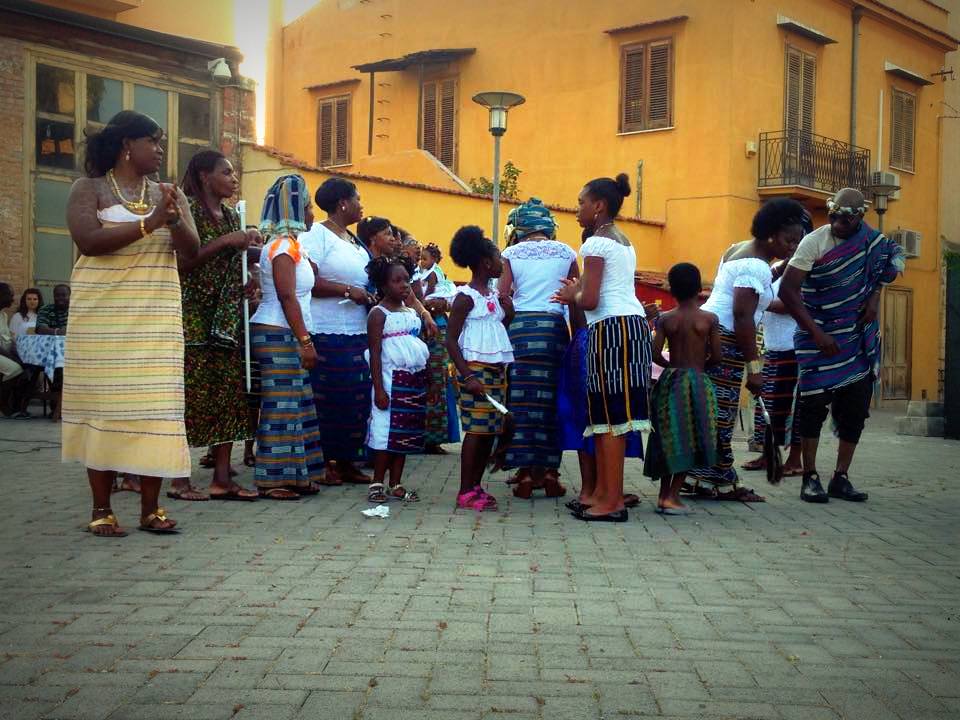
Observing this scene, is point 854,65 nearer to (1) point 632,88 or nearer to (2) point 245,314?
(1) point 632,88

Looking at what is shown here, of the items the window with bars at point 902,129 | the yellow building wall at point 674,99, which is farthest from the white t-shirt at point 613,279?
the window with bars at point 902,129

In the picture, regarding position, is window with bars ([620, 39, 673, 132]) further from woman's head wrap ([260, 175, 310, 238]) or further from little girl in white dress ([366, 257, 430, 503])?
woman's head wrap ([260, 175, 310, 238])

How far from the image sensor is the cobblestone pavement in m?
3.34

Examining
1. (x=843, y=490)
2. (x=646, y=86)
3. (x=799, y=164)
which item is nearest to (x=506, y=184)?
(x=646, y=86)

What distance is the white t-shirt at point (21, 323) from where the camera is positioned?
14.2 meters

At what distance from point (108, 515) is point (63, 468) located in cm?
307

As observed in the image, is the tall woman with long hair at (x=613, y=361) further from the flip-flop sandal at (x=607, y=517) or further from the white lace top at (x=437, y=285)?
the white lace top at (x=437, y=285)

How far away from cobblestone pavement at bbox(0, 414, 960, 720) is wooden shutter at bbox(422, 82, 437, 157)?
64.5 ft

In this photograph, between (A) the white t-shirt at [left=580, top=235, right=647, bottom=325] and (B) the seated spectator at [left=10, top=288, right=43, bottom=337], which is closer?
(A) the white t-shirt at [left=580, top=235, right=647, bottom=325]

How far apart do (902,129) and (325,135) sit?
540 inches

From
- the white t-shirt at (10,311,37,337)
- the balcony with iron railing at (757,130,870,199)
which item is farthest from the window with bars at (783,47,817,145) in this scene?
the white t-shirt at (10,311,37,337)

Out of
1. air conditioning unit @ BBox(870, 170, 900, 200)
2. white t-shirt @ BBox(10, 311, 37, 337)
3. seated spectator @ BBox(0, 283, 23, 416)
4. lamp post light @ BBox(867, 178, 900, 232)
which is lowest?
seated spectator @ BBox(0, 283, 23, 416)

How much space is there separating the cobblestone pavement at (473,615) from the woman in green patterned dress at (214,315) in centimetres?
53

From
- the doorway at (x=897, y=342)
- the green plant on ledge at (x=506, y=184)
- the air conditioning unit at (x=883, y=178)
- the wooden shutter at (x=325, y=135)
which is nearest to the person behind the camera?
the green plant on ledge at (x=506, y=184)
